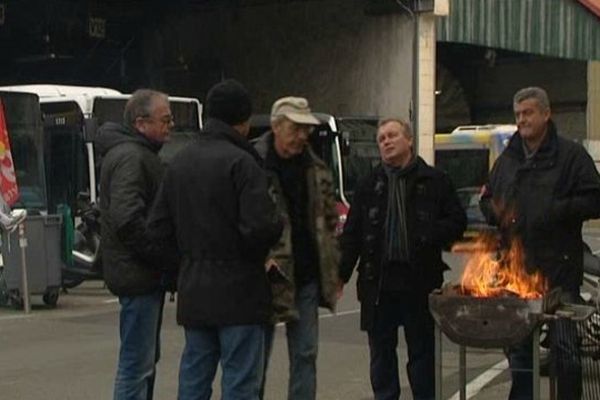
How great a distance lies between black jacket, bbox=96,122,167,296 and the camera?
275 inches

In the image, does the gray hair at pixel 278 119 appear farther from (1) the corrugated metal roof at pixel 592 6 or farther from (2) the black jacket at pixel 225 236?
(1) the corrugated metal roof at pixel 592 6

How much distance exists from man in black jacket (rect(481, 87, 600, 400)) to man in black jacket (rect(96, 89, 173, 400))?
6.73 ft

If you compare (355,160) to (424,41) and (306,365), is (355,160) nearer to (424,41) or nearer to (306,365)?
(424,41)

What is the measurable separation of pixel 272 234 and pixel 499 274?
1751 mm

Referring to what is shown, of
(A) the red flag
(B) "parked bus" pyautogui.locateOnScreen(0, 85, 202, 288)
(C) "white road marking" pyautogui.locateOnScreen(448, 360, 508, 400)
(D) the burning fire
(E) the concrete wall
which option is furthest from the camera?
(E) the concrete wall

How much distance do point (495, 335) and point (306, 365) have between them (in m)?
1.12

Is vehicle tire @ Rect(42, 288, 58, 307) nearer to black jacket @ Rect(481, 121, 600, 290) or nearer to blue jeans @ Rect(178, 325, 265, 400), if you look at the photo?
black jacket @ Rect(481, 121, 600, 290)

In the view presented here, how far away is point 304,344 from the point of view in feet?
23.4

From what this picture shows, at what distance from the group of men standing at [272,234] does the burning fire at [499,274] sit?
0.14 meters

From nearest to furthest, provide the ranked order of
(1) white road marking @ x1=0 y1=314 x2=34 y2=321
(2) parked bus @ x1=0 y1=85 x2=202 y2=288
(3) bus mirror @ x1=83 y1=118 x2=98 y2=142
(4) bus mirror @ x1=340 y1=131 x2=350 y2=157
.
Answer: (1) white road marking @ x1=0 y1=314 x2=34 y2=321 → (3) bus mirror @ x1=83 y1=118 x2=98 y2=142 → (2) parked bus @ x1=0 y1=85 x2=202 y2=288 → (4) bus mirror @ x1=340 y1=131 x2=350 y2=157

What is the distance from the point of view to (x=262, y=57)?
34344 mm

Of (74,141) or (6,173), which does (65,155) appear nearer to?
(74,141)

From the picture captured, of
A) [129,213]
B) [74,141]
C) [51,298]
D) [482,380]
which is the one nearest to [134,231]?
[129,213]

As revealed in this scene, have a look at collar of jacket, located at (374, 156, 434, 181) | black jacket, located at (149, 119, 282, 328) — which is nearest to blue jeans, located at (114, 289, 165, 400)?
black jacket, located at (149, 119, 282, 328)
